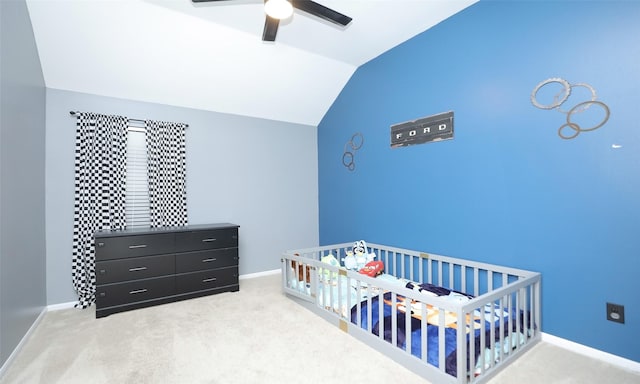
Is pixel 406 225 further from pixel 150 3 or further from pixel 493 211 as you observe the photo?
pixel 150 3

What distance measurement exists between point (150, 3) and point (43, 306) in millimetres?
3064

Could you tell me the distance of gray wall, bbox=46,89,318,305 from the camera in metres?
2.99

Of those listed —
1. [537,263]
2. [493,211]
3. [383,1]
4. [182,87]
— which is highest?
[383,1]

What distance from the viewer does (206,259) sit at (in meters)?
3.29

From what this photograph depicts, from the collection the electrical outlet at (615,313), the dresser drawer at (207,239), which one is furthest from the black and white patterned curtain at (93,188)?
the electrical outlet at (615,313)

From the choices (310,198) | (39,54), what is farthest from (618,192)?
(39,54)

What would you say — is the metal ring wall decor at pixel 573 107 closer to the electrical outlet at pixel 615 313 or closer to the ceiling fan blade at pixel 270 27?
the electrical outlet at pixel 615 313

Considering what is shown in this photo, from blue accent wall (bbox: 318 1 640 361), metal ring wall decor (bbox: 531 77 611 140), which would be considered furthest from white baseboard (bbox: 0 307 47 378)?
metal ring wall decor (bbox: 531 77 611 140)

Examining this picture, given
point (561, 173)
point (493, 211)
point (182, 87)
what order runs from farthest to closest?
point (182, 87)
point (493, 211)
point (561, 173)

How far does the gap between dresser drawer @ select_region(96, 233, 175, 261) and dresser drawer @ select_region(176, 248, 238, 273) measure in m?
0.18

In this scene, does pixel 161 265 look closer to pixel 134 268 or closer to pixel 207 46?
pixel 134 268

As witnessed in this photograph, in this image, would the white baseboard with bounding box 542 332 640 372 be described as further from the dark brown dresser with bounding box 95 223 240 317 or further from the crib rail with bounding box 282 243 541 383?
the dark brown dresser with bounding box 95 223 240 317

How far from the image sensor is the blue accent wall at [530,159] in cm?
182

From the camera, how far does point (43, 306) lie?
9.20 feet
